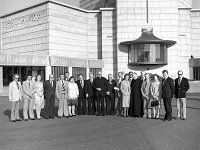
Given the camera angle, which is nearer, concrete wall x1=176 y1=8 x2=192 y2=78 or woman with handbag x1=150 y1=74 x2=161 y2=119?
woman with handbag x1=150 y1=74 x2=161 y2=119

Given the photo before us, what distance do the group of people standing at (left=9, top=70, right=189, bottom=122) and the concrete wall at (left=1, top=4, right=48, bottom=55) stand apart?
2201 centimetres

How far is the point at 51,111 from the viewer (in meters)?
11.2

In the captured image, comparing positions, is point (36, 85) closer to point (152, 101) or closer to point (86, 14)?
point (152, 101)

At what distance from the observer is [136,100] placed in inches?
437

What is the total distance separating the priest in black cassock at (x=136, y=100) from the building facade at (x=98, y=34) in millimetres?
19642

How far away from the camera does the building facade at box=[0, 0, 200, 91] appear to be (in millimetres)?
32719

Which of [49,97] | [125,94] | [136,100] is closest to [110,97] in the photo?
[125,94]

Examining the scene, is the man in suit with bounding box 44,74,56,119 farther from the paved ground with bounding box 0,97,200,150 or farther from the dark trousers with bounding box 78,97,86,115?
the dark trousers with bounding box 78,97,86,115

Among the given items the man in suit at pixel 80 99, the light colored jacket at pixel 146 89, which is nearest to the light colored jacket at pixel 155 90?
the light colored jacket at pixel 146 89

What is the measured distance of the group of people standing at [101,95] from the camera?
10484 mm

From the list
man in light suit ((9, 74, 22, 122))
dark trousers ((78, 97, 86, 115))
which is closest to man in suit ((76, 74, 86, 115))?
dark trousers ((78, 97, 86, 115))

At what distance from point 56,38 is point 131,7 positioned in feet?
34.7

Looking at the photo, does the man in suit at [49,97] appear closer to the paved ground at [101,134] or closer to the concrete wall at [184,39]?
the paved ground at [101,134]

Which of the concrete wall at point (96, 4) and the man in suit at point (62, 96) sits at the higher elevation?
the concrete wall at point (96, 4)
